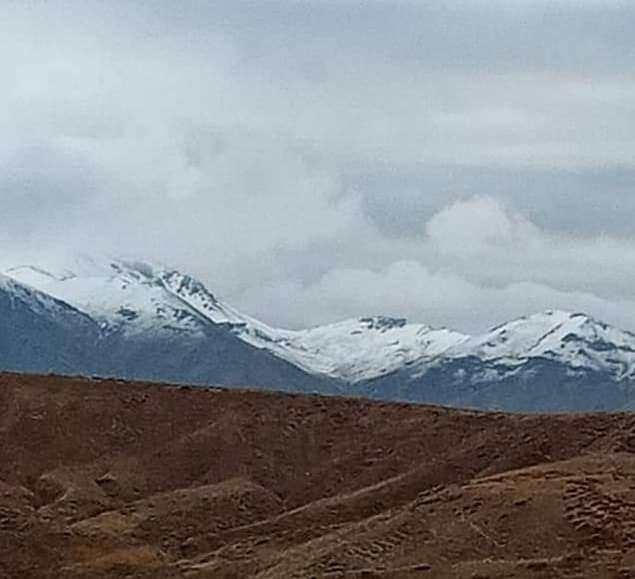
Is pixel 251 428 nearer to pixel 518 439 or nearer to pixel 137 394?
pixel 137 394

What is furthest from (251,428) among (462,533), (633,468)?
(462,533)

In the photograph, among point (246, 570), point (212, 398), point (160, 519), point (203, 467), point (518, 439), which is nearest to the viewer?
point (246, 570)

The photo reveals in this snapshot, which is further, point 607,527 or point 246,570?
point 246,570

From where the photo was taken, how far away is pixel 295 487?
110 metres

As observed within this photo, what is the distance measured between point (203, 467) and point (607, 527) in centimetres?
4854

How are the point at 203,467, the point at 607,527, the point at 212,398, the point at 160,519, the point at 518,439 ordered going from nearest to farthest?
the point at 607,527, the point at 160,519, the point at 518,439, the point at 203,467, the point at 212,398

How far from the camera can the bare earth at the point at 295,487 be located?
7162cm

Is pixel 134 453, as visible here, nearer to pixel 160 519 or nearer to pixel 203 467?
pixel 203 467

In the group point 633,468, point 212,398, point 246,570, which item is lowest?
point 246,570

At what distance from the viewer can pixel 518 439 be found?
10762cm

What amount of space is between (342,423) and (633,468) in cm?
3808

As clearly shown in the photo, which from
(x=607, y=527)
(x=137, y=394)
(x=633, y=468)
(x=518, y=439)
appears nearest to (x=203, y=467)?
(x=137, y=394)

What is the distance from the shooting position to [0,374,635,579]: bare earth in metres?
71.6

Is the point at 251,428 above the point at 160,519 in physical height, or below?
above
